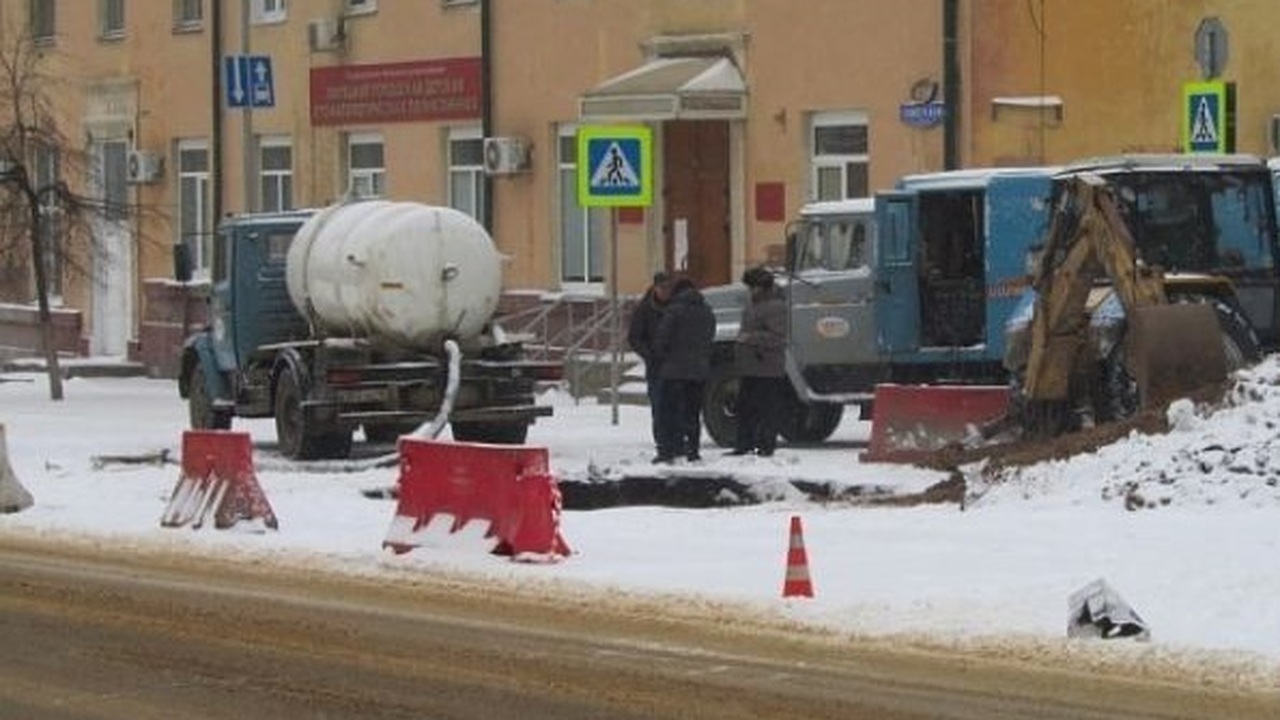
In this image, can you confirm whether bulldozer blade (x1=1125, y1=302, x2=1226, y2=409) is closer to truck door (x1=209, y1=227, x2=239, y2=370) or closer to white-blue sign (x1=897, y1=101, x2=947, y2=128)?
white-blue sign (x1=897, y1=101, x2=947, y2=128)

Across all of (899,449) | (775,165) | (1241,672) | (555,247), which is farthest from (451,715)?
(555,247)

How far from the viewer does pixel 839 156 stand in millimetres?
32469

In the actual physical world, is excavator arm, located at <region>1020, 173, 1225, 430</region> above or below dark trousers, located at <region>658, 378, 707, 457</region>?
above

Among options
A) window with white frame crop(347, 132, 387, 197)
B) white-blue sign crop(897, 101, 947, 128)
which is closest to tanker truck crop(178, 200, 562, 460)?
white-blue sign crop(897, 101, 947, 128)

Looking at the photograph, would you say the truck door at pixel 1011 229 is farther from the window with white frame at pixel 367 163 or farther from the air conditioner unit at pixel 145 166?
the air conditioner unit at pixel 145 166

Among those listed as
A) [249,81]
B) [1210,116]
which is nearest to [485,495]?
[1210,116]

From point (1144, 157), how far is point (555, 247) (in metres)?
14.9

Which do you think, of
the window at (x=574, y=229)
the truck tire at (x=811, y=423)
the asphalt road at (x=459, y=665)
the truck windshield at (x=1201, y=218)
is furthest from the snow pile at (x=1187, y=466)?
the window at (x=574, y=229)

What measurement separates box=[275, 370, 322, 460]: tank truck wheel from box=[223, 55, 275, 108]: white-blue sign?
29.0 feet

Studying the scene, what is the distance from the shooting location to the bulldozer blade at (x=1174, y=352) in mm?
20609

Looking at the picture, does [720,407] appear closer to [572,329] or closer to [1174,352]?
[1174,352]

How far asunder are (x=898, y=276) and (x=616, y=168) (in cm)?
376

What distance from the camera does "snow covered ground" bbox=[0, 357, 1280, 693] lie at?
14.0 m

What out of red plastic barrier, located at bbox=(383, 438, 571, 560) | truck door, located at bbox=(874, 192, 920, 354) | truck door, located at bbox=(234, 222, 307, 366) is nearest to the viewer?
red plastic barrier, located at bbox=(383, 438, 571, 560)
